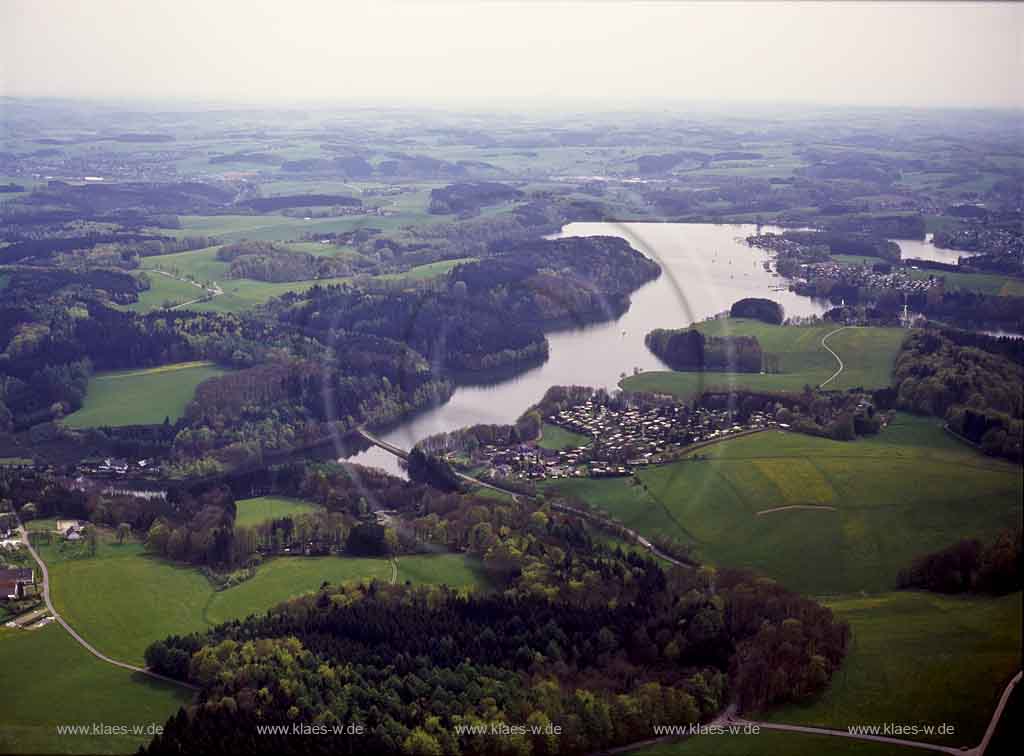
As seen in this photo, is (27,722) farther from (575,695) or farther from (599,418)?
(599,418)

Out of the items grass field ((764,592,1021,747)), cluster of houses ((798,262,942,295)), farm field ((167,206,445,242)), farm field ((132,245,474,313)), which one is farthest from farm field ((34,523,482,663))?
farm field ((167,206,445,242))

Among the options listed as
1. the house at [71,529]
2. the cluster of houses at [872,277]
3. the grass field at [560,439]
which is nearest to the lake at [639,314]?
the cluster of houses at [872,277]

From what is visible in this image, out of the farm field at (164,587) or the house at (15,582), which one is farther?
the house at (15,582)

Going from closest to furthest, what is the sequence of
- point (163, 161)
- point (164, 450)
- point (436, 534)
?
1. point (436, 534)
2. point (164, 450)
3. point (163, 161)

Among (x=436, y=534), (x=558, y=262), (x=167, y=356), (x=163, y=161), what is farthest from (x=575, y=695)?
(x=163, y=161)

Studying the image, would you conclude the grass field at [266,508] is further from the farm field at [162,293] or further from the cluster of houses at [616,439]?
the farm field at [162,293]

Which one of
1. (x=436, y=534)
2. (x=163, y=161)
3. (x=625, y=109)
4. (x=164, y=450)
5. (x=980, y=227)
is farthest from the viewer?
(x=625, y=109)
